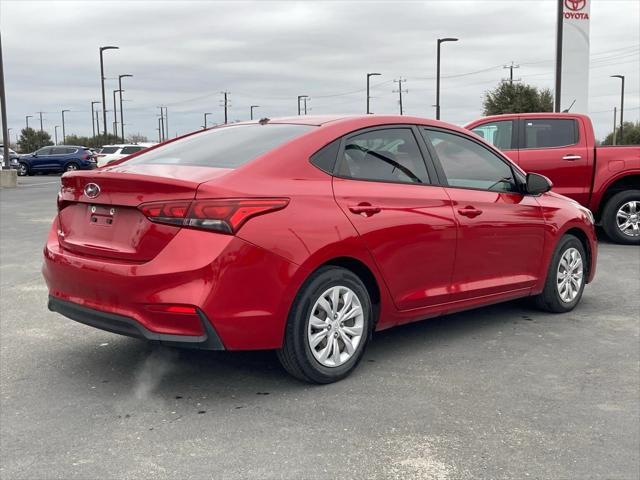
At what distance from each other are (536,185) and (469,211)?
91 cm

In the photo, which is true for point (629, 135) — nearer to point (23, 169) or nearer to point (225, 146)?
point (23, 169)

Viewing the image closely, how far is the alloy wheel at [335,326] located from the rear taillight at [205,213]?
0.72 m

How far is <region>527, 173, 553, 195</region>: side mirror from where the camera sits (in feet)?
18.7

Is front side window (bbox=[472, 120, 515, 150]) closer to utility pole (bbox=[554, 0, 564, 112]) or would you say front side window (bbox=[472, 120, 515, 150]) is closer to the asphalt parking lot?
the asphalt parking lot

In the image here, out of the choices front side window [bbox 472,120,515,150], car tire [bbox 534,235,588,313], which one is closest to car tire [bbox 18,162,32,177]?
front side window [bbox 472,120,515,150]

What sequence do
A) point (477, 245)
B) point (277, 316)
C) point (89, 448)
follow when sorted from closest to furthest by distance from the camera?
point (89, 448), point (277, 316), point (477, 245)

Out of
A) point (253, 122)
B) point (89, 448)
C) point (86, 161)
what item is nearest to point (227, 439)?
point (89, 448)

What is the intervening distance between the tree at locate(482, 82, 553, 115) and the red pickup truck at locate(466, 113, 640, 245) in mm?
52142

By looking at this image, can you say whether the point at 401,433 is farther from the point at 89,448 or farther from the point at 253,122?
the point at 253,122

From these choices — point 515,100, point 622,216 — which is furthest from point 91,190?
point 515,100

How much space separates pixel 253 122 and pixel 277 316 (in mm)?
1706

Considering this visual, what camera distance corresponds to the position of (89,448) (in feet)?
11.2

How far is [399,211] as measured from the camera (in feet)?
15.1

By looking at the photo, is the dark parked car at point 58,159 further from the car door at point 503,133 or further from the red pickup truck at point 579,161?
the red pickup truck at point 579,161
